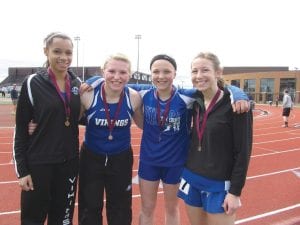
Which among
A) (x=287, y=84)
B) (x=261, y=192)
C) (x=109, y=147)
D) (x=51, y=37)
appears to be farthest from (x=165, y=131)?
(x=287, y=84)

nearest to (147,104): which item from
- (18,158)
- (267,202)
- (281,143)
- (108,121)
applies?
(108,121)

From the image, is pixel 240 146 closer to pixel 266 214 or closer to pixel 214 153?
pixel 214 153

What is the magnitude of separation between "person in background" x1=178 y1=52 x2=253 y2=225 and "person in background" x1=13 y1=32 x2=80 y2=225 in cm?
98

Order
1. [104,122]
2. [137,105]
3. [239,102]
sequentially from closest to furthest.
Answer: [239,102]
[104,122]
[137,105]

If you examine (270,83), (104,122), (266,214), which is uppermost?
(270,83)

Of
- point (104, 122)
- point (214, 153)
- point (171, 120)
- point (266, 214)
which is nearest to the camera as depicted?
point (214, 153)

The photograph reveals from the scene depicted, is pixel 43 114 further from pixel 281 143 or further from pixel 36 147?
pixel 281 143

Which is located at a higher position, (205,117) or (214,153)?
(205,117)

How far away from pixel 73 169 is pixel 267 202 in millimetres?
3445

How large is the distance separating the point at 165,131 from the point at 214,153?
68 centimetres

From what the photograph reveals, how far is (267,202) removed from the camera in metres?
5.49

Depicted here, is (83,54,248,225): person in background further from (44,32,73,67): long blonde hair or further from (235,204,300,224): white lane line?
(235,204,300,224): white lane line

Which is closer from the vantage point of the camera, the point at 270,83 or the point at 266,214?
the point at 266,214

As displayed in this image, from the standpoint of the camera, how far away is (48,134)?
2.91 metres
